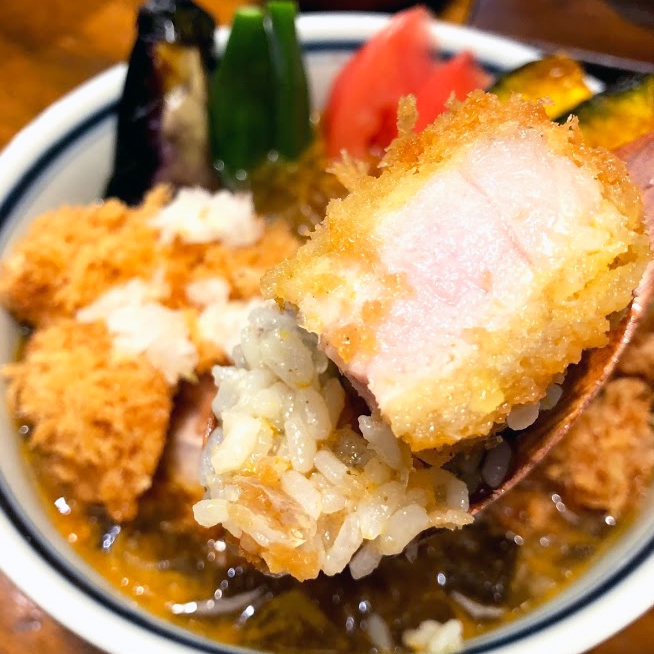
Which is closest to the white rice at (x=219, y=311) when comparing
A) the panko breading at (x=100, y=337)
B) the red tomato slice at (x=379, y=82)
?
the panko breading at (x=100, y=337)

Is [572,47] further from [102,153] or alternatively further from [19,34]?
[19,34]

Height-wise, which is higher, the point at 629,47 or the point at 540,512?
the point at 629,47

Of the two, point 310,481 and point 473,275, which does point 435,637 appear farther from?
point 473,275

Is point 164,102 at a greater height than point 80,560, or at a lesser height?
greater

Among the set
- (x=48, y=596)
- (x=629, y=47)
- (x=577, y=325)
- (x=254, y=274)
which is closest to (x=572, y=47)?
(x=629, y=47)

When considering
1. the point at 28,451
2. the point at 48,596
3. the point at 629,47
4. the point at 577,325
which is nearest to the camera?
the point at 577,325

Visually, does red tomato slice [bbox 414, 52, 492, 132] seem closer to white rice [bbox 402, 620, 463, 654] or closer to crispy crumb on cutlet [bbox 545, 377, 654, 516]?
crispy crumb on cutlet [bbox 545, 377, 654, 516]

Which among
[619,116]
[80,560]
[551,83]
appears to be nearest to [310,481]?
[80,560]
